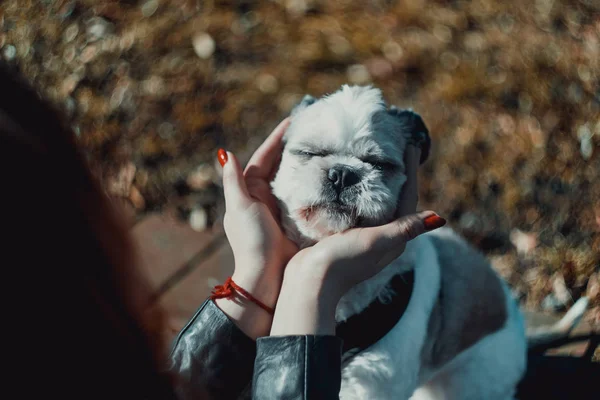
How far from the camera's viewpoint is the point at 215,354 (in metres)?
2.03

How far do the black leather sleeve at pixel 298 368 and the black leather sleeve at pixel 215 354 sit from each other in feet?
0.76

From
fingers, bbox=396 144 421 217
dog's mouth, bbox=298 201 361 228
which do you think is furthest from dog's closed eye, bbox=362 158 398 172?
dog's mouth, bbox=298 201 361 228

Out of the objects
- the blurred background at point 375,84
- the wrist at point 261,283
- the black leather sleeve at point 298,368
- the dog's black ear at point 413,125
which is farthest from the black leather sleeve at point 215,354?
the blurred background at point 375,84

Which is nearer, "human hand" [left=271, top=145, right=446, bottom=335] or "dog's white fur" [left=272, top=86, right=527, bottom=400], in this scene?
"human hand" [left=271, top=145, right=446, bottom=335]

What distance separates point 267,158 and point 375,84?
2.57 meters

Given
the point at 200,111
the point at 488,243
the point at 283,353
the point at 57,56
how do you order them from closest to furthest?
1. the point at 283,353
2. the point at 488,243
3. the point at 200,111
4. the point at 57,56

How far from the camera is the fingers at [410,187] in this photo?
222 centimetres

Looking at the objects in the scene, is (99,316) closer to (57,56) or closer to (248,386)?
(248,386)

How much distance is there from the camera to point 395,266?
2324mm

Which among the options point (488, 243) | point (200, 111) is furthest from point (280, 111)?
point (488, 243)

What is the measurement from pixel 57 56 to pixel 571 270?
13.4 feet

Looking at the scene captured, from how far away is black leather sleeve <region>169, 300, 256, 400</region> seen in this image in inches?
79.9

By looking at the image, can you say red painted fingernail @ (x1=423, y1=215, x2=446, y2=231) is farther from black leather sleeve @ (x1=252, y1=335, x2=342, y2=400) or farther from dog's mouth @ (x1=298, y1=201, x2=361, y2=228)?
black leather sleeve @ (x1=252, y1=335, x2=342, y2=400)

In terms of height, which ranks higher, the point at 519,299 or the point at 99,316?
the point at 99,316
